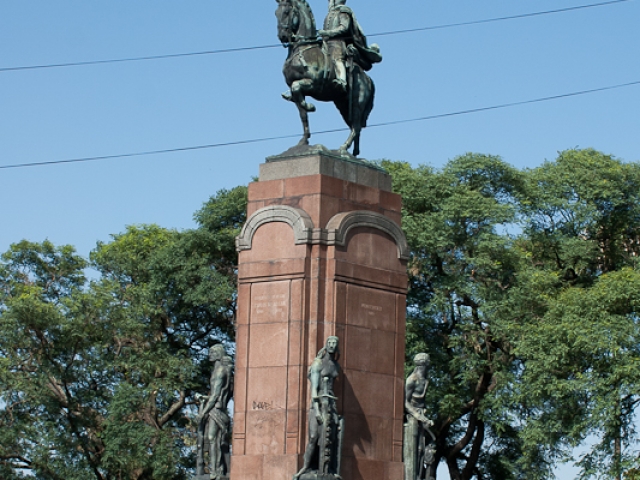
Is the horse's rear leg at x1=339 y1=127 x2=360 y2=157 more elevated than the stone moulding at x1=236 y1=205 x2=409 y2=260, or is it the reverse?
the horse's rear leg at x1=339 y1=127 x2=360 y2=157

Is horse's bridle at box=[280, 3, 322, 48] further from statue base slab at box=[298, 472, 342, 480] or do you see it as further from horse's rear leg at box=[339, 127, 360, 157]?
statue base slab at box=[298, 472, 342, 480]

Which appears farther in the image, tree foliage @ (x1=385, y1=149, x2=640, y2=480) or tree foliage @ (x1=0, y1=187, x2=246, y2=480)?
tree foliage @ (x1=0, y1=187, x2=246, y2=480)

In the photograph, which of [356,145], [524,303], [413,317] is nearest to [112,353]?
[413,317]

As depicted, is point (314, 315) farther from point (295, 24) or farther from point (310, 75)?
point (295, 24)

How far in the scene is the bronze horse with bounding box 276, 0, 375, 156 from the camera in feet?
82.1

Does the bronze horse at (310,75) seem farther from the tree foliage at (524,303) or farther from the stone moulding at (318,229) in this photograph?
the tree foliage at (524,303)

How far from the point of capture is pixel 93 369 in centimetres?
4941

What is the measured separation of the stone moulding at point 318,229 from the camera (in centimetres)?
2341

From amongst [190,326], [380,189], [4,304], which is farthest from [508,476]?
[380,189]

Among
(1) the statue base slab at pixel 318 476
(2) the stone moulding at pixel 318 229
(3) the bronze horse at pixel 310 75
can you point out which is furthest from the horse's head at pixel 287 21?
(1) the statue base slab at pixel 318 476

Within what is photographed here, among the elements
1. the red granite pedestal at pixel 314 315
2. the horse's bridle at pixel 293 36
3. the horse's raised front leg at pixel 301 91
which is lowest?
the red granite pedestal at pixel 314 315

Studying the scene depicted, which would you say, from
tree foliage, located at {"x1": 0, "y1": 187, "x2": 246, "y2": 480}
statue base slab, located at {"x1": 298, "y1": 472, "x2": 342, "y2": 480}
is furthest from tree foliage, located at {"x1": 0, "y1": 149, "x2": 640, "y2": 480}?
statue base slab, located at {"x1": 298, "y1": 472, "x2": 342, "y2": 480}

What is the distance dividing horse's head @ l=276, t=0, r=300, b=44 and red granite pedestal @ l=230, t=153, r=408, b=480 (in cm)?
248

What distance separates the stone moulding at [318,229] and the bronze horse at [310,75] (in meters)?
1.54
